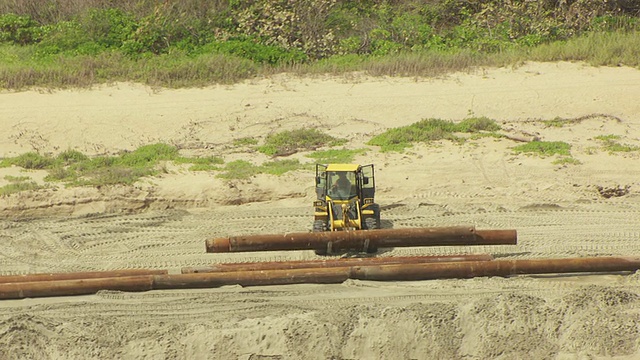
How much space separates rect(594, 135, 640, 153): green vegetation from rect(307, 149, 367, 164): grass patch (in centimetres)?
520

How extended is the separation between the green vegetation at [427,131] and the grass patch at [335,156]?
0.65 metres

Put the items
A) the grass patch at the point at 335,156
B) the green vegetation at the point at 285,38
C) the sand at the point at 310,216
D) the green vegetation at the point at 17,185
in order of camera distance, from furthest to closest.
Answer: the green vegetation at the point at 285,38 → the grass patch at the point at 335,156 → the green vegetation at the point at 17,185 → the sand at the point at 310,216

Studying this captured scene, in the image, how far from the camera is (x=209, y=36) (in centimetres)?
2661

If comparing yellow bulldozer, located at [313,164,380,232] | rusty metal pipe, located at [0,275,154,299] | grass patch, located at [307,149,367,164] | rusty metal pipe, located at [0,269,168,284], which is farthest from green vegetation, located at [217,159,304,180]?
rusty metal pipe, located at [0,275,154,299]

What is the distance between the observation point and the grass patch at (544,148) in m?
21.2

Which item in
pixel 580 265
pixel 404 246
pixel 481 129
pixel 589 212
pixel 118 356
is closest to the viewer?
pixel 118 356

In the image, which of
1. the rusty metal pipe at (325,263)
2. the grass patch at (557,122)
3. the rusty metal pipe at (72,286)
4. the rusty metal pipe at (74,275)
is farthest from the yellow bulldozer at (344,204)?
the grass patch at (557,122)

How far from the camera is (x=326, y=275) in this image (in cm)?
1495

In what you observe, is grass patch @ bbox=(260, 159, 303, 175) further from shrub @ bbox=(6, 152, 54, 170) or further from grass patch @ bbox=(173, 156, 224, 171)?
shrub @ bbox=(6, 152, 54, 170)

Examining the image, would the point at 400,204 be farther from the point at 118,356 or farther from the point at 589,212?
the point at 118,356

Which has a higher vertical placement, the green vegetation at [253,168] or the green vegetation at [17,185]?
the green vegetation at [17,185]

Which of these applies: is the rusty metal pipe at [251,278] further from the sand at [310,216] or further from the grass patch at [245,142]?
the grass patch at [245,142]

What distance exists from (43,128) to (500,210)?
1046 cm

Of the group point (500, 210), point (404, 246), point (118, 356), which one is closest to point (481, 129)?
point (500, 210)
